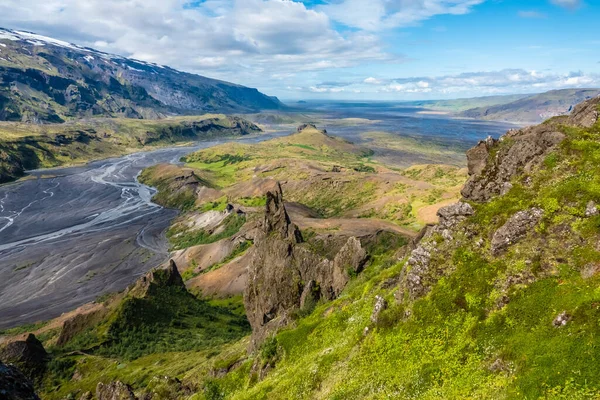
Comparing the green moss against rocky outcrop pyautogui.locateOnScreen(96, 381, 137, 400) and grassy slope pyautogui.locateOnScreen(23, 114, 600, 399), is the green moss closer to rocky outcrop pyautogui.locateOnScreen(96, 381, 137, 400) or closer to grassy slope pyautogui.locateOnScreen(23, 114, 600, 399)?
rocky outcrop pyautogui.locateOnScreen(96, 381, 137, 400)

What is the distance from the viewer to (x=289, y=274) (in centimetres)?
5572

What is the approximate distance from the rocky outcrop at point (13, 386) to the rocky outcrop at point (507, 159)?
26.8m

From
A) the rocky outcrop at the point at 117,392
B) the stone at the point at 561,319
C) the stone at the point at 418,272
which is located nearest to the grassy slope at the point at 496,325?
the stone at the point at 561,319

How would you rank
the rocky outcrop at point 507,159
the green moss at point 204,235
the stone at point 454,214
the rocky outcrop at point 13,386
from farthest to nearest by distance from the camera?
the green moss at point 204,235 < the rocky outcrop at point 507,159 < the stone at point 454,214 < the rocky outcrop at point 13,386

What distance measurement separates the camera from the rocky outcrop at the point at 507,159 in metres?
26.4

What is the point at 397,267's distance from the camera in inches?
1268

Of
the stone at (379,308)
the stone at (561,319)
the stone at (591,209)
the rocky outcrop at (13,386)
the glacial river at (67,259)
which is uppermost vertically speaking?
the stone at (591,209)

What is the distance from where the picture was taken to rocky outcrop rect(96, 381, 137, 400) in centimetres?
4100

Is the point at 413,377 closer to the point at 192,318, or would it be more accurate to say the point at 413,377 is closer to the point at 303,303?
the point at 303,303

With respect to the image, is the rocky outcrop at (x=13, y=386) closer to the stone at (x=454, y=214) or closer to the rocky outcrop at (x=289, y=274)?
the stone at (x=454, y=214)

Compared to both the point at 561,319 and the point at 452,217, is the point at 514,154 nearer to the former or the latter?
the point at 452,217

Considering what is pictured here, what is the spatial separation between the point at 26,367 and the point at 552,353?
245ft

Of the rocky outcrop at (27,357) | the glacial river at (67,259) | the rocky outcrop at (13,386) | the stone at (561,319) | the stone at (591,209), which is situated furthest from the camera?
the glacial river at (67,259)

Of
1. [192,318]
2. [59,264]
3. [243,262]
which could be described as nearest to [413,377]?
[192,318]
